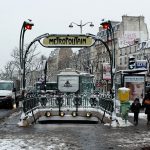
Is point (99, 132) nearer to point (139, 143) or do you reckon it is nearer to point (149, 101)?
point (139, 143)

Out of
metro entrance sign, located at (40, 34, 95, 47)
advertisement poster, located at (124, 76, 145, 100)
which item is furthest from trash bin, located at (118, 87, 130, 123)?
advertisement poster, located at (124, 76, 145, 100)

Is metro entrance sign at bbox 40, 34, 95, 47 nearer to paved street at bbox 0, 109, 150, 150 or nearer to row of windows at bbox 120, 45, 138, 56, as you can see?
paved street at bbox 0, 109, 150, 150

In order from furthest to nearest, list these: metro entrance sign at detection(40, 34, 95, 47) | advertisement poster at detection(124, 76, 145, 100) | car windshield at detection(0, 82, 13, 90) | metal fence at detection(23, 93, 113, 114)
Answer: car windshield at detection(0, 82, 13, 90), advertisement poster at detection(124, 76, 145, 100), metal fence at detection(23, 93, 113, 114), metro entrance sign at detection(40, 34, 95, 47)

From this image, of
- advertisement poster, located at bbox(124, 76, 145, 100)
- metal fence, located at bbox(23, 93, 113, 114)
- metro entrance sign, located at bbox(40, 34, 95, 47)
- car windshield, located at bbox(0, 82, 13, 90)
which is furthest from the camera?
car windshield, located at bbox(0, 82, 13, 90)

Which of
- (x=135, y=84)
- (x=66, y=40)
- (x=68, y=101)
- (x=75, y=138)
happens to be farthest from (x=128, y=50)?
(x=75, y=138)

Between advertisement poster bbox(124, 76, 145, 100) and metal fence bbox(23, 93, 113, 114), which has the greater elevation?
advertisement poster bbox(124, 76, 145, 100)

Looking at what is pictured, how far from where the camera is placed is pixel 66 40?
77.6 ft

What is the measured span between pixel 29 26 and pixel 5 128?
5796mm

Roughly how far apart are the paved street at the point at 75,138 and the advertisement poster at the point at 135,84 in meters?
13.3

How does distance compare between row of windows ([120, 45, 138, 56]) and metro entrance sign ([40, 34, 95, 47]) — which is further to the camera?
row of windows ([120, 45, 138, 56])

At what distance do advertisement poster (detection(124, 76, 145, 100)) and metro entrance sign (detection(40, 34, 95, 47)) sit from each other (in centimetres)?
1048

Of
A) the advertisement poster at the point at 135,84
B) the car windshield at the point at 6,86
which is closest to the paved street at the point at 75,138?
the advertisement poster at the point at 135,84

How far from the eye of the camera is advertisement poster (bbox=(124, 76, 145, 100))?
33.5m

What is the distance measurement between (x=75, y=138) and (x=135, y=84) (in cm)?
1811
